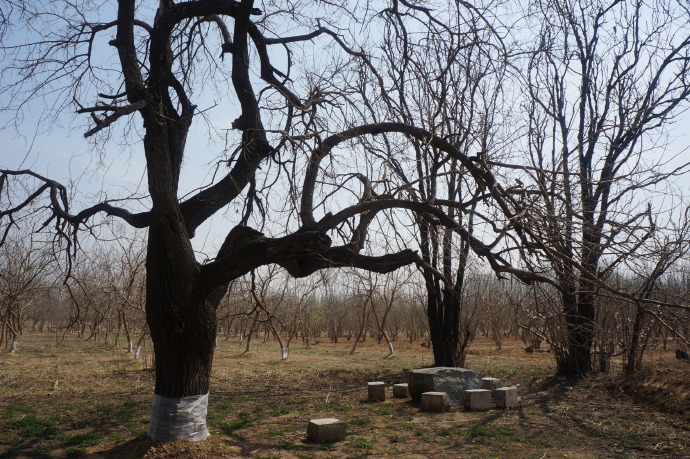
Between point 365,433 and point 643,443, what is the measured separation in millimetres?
3610

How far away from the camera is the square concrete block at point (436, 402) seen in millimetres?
9300

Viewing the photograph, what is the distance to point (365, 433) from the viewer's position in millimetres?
7719

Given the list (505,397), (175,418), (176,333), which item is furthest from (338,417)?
(176,333)

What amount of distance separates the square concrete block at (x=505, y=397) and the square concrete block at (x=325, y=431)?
3.37 meters

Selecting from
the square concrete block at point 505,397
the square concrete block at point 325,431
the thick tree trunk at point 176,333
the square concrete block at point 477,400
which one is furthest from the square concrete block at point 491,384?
the thick tree trunk at point 176,333

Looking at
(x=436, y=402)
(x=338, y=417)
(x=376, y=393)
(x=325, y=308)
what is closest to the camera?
(x=338, y=417)

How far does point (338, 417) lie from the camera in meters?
8.92

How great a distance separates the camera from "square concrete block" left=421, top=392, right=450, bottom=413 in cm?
930

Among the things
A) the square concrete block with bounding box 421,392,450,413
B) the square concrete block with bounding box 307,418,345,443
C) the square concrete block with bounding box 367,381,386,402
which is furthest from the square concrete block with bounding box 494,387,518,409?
the square concrete block with bounding box 307,418,345,443

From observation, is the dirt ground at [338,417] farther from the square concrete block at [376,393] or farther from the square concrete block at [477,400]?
the square concrete block at [376,393]

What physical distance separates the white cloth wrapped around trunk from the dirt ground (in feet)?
0.32

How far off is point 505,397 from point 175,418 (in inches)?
228

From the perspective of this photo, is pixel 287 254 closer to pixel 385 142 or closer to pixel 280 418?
pixel 385 142

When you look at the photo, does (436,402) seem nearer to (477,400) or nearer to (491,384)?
(477,400)
